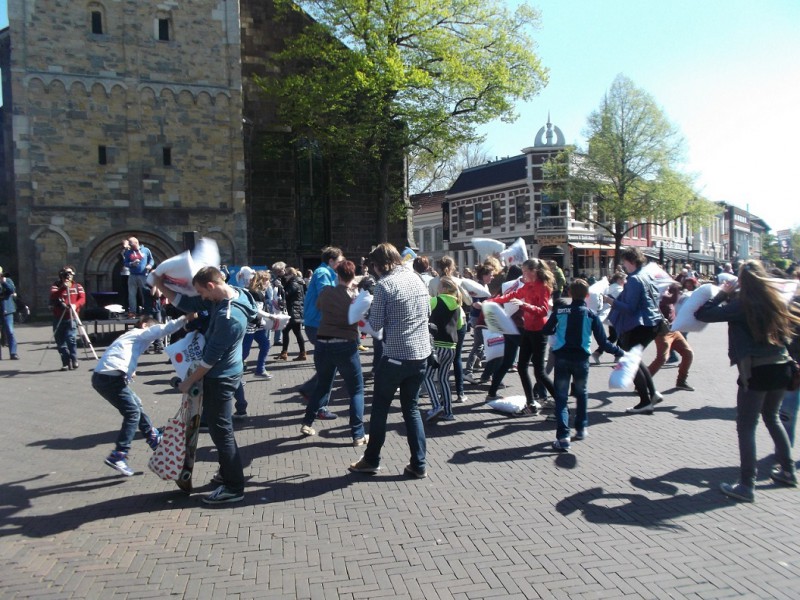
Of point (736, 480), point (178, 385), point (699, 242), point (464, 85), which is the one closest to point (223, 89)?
point (464, 85)

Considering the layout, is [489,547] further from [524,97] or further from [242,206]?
[524,97]

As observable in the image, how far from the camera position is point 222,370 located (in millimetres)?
4652

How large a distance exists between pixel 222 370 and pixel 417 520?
72.6 inches

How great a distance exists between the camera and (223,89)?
2350 cm

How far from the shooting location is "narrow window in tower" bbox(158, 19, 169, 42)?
899 inches

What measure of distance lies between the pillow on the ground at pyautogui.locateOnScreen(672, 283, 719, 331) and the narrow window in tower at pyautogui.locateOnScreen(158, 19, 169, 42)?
23.1 metres

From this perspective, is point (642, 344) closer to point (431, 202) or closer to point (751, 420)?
point (751, 420)

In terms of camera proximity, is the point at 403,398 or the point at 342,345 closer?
the point at 403,398

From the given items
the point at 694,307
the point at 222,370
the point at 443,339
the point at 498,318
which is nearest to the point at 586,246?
the point at 498,318

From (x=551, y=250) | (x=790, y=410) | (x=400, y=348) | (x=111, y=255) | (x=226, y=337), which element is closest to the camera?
(x=226, y=337)

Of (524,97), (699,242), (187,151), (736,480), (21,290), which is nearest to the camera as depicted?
(736,480)

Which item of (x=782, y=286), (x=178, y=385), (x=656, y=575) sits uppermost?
(x=782, y=286)

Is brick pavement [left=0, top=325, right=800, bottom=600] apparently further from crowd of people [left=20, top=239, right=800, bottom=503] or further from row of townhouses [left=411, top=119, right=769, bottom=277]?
row of townhouses [left=411, top=119, right=769, bottom=277]

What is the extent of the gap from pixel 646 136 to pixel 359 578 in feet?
119
